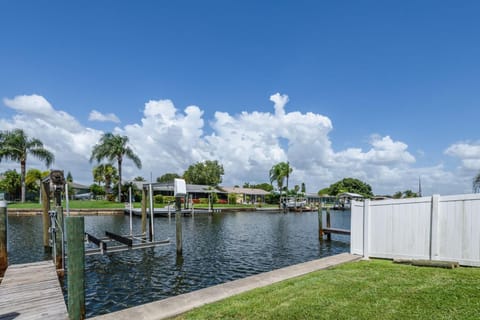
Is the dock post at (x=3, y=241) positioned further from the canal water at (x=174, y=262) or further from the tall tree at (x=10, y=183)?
the tall tree at (x=10, y=183)

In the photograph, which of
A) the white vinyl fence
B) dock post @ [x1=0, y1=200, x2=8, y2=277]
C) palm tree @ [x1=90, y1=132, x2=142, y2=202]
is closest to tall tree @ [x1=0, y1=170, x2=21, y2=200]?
palm tree @ [x1=90, y1=132, x2=142, y2=202]

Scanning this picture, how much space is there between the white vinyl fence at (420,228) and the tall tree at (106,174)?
49.8 metres

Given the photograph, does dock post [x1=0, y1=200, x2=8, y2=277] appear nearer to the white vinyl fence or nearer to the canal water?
the canal water

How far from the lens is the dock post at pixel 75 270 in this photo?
201 inches

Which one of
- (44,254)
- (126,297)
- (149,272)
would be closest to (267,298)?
(126,297)

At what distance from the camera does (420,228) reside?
798 cm

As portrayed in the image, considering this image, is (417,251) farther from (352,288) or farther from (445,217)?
(352,288)

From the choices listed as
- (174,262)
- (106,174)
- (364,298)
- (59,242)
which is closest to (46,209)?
(59,242)

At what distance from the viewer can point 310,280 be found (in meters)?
6.45

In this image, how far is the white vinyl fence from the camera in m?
7.11

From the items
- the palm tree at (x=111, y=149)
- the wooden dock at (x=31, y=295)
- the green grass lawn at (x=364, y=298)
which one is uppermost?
the palm tree at (x=111, y=149)

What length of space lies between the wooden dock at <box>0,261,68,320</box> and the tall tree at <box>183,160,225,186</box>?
6540cm

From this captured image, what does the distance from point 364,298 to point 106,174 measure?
177 ft

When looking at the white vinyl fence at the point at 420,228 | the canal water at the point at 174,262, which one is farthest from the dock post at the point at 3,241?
the white vinyl fence at the point at 420,228
